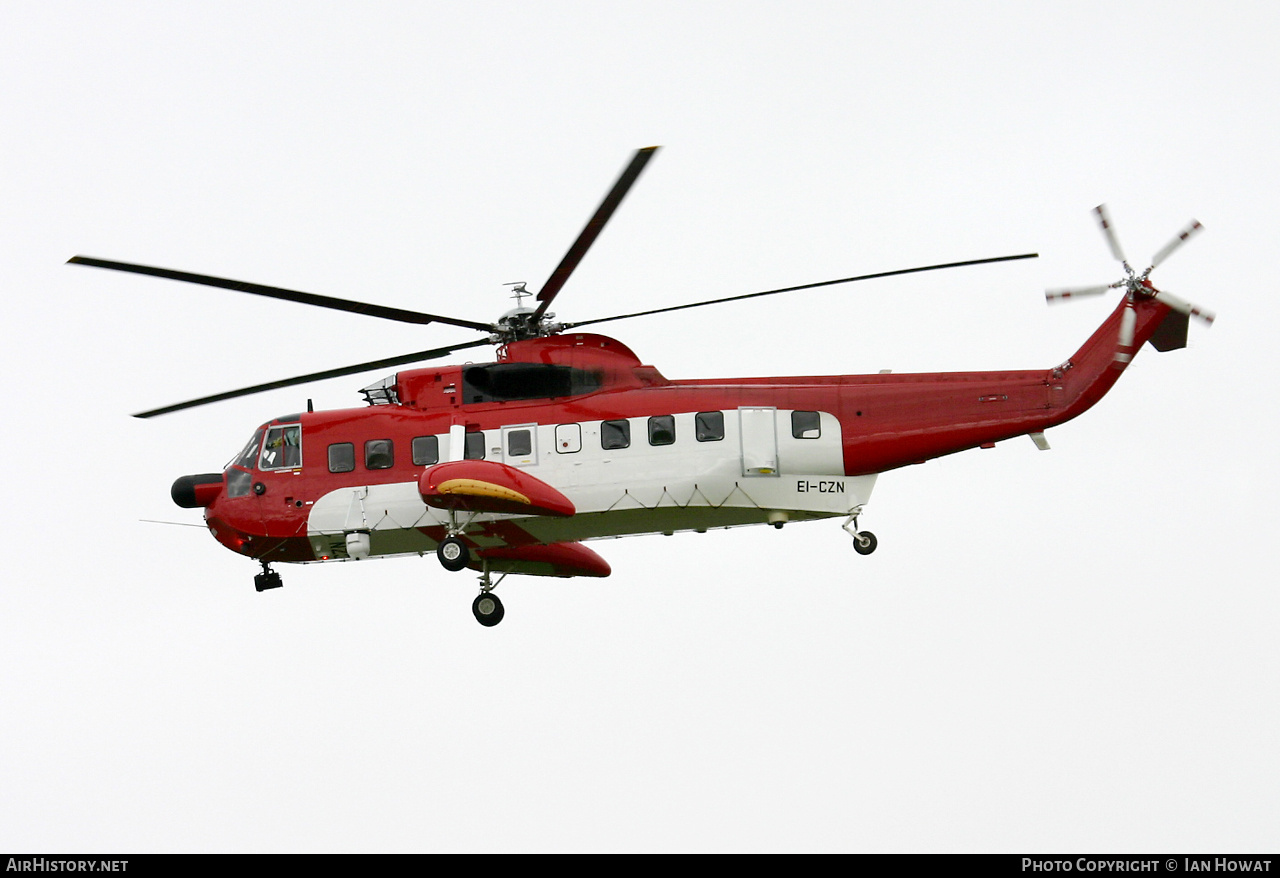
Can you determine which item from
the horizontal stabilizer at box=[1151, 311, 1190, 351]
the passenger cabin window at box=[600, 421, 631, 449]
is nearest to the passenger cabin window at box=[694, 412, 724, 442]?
the passenger cabin window at box=[600, 421, 631, 449]

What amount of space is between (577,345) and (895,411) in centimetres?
491

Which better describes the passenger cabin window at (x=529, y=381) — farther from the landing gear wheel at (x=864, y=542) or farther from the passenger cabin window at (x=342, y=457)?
the landing gear wheel at (x=864, y=542)

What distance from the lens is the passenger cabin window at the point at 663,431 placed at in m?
20.2

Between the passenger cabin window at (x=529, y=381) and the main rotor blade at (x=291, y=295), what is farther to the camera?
the passenger cabin window at (x=529, y=381)

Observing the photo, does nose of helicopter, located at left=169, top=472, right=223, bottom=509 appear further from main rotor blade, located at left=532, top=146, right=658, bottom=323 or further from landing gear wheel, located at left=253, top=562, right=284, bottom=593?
main rotor blade, located at left=532, top=146, right=658, bottom=323

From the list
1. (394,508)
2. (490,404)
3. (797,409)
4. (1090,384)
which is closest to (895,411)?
(797,409)

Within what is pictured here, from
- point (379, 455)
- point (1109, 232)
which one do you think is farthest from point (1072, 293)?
point (379, 455)

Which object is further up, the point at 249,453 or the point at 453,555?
the point at 249,453

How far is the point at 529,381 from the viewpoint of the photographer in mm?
20969

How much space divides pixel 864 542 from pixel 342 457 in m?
8.20

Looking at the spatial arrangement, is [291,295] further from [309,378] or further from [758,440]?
[758,440]

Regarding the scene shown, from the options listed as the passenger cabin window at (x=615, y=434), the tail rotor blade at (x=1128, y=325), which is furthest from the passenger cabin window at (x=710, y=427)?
the tail rotor blade at (x=1128, y=325)

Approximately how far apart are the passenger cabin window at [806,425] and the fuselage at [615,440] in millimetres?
15

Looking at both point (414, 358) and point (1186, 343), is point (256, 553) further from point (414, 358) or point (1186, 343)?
point (1186, 343)
